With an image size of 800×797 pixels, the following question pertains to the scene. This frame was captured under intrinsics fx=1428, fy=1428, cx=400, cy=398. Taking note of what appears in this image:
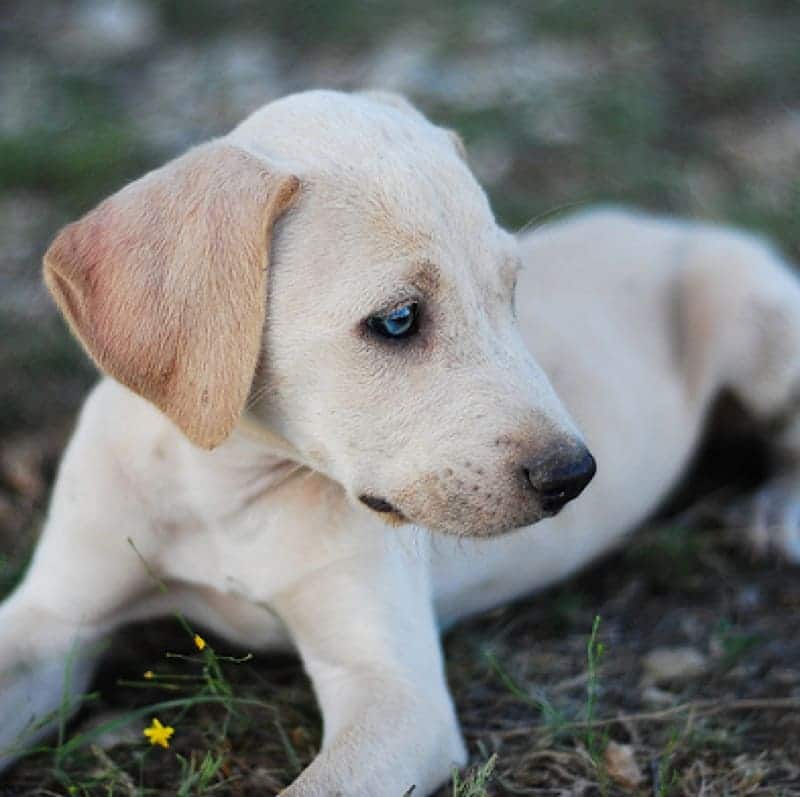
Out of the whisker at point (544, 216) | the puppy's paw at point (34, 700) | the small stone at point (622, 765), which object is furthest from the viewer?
the whisker at point (544, 216)

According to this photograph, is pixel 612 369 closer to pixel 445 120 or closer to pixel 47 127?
pixel 445 120

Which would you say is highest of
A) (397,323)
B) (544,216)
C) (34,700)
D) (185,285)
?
(185,285)

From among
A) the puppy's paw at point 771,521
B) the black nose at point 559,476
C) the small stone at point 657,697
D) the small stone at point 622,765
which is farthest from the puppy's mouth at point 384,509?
the puppy's paw at point 771,521

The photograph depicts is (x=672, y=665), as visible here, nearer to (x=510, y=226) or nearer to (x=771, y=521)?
(x=771, y=521)

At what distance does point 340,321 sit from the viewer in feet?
9.93

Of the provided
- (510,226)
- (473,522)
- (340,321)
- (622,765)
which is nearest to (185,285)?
(340,321)

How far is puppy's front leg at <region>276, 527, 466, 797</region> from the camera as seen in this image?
3.18 m

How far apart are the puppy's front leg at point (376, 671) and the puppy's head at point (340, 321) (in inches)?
18.7

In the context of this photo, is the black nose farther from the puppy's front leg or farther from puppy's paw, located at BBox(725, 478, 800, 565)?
puppy's paw, located at BBox(725, 478, 800, 565)

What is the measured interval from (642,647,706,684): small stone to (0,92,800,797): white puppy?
428 mm

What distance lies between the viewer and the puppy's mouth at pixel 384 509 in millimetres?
3146

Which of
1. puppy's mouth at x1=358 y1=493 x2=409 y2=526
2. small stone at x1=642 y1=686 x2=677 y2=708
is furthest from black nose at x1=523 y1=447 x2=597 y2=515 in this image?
small stone at x1=642 y1=686 x2=677 y2=708

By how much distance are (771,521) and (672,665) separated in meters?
0.95

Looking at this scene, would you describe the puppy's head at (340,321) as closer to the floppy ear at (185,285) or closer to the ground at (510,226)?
the floppy ear at (185,285)
